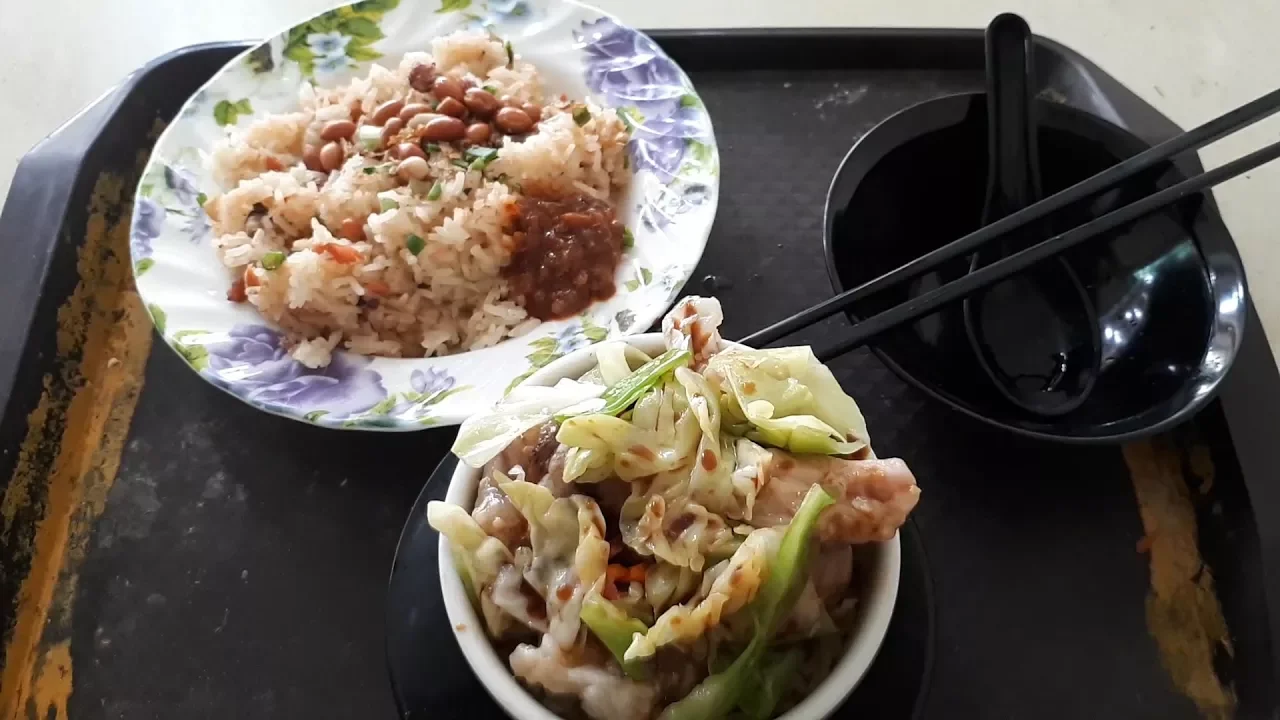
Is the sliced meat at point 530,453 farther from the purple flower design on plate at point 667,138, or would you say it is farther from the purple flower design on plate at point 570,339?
the purple flower design on plate at point 667,138

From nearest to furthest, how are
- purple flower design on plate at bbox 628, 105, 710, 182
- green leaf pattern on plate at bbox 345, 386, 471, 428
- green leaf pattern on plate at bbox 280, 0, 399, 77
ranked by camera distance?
green leaf pattern on plate at bbox 345, 386, 471, 428
purple flower design on plate at bbox 628, 105, 710, 182
green leaf pattern on plate at bbox 280, 0, 399, 77

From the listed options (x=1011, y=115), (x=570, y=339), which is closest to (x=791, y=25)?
(x=1011, y=115)

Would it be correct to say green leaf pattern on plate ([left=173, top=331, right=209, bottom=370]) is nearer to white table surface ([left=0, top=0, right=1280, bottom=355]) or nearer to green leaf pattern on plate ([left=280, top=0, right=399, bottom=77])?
green leaf pattern on plate ([left=280, top=0, right=399, bottom=77])

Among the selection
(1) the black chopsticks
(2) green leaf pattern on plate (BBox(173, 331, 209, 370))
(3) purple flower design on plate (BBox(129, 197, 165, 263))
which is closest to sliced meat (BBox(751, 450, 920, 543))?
(1) the black chopsticks

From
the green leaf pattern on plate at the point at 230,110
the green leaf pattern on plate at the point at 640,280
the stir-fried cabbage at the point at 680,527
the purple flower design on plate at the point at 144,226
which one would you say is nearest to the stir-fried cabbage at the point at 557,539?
the stir-fried cabbage at the point at 680,527

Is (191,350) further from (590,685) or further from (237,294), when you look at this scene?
(590,685)

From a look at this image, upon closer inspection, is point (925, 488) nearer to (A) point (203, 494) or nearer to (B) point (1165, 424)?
(B) point (1165, 424)
